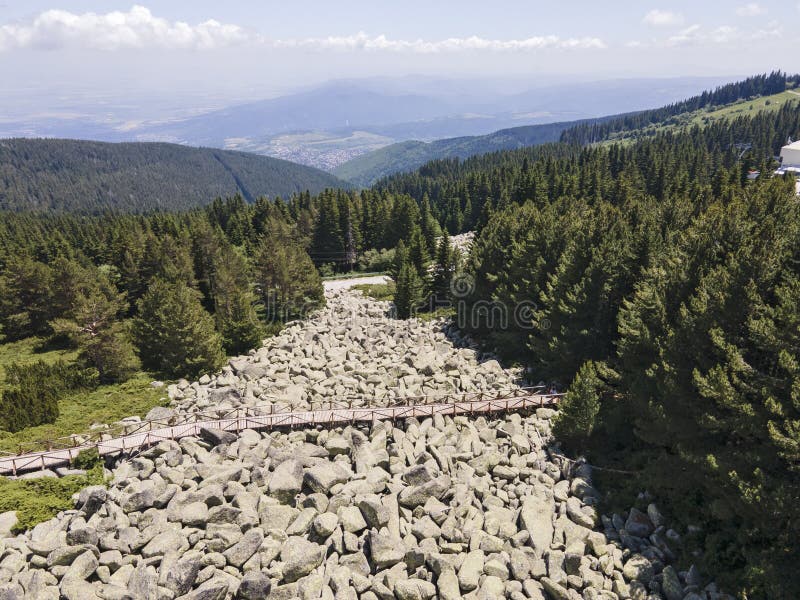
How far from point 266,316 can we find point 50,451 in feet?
120

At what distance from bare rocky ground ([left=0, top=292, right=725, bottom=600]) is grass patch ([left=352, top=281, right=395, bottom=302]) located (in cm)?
4116

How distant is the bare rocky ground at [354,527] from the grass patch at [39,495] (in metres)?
0.76

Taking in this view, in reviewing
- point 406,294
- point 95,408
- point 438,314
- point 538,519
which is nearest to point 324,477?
point 538,519

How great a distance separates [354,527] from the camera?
1869cm

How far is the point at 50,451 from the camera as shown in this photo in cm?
2194

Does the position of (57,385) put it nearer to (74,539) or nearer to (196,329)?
(196,329)

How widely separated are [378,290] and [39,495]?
52933mm

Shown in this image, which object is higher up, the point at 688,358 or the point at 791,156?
the point at 791,156

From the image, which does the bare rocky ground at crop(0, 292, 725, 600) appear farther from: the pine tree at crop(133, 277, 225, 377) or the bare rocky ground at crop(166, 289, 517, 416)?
the pine tree at crop(133, 277, 225, 377)

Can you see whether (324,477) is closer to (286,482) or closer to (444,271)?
(286,482)

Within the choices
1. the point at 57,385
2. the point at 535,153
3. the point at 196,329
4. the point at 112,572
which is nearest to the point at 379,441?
the point at 112,572

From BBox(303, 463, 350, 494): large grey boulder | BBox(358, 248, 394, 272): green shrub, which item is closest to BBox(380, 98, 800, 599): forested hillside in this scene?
BBox(303, 463, 350, 494): large grey boulder

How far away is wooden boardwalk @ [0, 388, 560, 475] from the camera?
2184 centimetres

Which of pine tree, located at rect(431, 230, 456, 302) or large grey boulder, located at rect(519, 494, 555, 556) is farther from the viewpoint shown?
pine tree, located at rect(431, 230, 456, 302)
